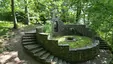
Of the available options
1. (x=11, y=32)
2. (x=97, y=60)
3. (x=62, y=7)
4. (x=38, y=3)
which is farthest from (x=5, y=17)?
(x=97, y=60)

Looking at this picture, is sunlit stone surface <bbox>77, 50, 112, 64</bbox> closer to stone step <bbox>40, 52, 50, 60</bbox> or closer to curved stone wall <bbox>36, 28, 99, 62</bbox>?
curved stone wall <bbox>36, 28, 99, 62</bbox>

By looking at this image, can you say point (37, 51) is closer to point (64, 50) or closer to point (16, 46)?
point (16, 46)

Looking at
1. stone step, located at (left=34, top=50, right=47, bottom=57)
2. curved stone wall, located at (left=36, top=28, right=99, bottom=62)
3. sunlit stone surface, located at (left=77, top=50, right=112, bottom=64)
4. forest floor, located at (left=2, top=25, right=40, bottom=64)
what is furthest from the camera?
sunlit stone surface, located at (left=77, top=50, right=112, bottom=64)

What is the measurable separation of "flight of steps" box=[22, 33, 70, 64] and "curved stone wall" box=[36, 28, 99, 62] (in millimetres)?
314

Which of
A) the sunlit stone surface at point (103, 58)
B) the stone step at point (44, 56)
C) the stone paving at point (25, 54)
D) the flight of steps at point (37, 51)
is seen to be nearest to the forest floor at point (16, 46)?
the stone paving at point (25, 54)

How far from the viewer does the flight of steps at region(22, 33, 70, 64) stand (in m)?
7.45

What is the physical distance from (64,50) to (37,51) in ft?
5.88

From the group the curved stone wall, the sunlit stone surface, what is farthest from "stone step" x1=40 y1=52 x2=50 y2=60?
the sunlit stone surface

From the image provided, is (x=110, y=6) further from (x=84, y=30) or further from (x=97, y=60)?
(x=84, y=30)

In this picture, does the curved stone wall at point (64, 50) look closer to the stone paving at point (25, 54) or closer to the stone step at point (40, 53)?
the stone step at point (40, 53)

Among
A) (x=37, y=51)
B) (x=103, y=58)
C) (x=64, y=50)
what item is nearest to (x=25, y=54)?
(x=37, y=51)

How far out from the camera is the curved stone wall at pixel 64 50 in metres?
8.18

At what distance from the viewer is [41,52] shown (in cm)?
798

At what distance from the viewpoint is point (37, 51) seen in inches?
Result: 311
